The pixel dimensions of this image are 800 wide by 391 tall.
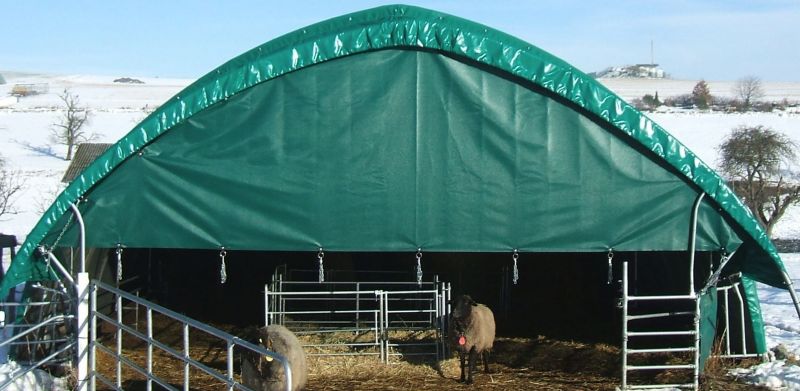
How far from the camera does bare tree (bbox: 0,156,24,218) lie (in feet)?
111

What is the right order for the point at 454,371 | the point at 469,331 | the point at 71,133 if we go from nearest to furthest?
the point at 469,331 < the point at 454,371 < the point at 71,133

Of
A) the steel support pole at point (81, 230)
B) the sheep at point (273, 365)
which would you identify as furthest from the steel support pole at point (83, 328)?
the sheep at point (273, 365)

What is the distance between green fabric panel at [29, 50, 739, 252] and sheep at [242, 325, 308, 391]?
1.04m

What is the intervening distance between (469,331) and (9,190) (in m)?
28.9

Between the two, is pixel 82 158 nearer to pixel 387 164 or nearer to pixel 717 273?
pixel 387 164

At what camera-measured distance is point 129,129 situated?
64500 millimetres

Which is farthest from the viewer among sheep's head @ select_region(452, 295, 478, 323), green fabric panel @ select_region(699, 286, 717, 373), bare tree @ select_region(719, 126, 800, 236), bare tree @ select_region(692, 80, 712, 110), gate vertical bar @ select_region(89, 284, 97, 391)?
bare tree @ select_region(692, 80, 712, 110)

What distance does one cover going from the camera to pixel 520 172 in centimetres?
1028

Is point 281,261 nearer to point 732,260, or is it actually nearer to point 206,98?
point 206,98

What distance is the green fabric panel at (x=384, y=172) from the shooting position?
10141mm

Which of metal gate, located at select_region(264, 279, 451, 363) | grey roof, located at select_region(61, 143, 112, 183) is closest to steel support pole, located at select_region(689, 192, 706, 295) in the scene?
metal gate, located at select_region(264, 279, 451, 363)

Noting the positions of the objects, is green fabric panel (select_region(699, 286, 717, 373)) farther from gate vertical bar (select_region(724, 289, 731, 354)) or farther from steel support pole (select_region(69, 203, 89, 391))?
steel support pole (select_region(69, 203, 89, 391))

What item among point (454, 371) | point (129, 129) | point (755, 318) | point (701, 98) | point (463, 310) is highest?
point (701, 98)

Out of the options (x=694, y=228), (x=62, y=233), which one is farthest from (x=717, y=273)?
(x=62, y=233)
